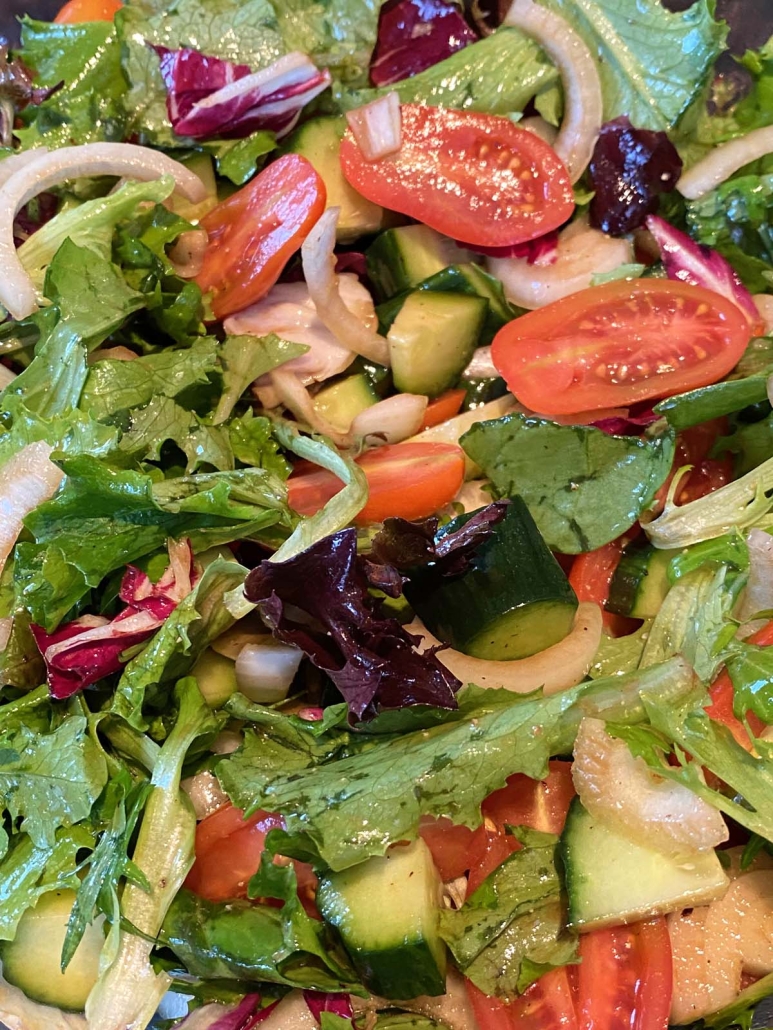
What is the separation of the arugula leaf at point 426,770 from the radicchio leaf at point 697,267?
4.04ft

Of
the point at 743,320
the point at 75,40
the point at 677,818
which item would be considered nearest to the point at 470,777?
the point at 677,818

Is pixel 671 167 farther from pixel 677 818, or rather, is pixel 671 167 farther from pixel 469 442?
pixel 677 818

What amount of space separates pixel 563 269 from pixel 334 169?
784 millimetres

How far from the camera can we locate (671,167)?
259 centimetres

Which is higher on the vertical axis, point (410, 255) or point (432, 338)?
point (410, 255)

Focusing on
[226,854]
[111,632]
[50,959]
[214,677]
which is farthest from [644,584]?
[50,959]

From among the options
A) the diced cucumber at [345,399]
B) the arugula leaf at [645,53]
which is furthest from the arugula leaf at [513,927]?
the arugula leaf at [645,53]

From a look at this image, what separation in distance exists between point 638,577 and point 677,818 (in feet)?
2.30

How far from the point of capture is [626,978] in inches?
71.9

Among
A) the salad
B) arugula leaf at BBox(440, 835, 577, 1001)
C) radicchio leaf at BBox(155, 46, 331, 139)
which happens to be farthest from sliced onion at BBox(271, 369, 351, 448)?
arugula leaf at BBox(440, 835, 577, 1001)

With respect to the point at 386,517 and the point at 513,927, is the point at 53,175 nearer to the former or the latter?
the point at 386,517

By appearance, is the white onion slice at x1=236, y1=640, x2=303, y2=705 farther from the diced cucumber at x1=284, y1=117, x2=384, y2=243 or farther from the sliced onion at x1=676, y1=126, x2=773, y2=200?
the sliced onion at x1=676, y1=126, x2=773, y2=200

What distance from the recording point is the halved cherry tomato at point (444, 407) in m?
2.51

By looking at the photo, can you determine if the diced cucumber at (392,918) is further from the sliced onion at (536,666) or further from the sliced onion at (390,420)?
the sliced onion at (390,420)
